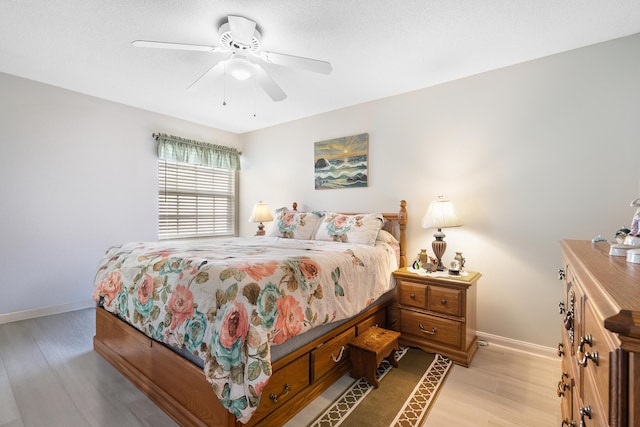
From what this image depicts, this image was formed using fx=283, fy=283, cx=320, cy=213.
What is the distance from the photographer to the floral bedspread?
4.26 feet

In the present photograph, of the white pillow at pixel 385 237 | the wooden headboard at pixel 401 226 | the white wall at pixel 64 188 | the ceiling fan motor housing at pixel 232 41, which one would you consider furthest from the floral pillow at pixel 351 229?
the white wall at pixel 64 188

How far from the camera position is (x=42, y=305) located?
Answer: 10.2 ft

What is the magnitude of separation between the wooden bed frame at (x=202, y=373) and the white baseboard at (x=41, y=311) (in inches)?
54.3

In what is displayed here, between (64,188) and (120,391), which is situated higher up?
Answer: (64,188)

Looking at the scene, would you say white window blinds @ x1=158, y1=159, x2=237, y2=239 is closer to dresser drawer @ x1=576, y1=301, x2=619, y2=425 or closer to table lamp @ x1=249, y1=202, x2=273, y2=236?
table lamp @ x1=249, y1=202, x2=273, y2=236

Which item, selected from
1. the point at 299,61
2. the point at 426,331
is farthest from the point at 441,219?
the point at 299,61

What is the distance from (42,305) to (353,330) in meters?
3.45

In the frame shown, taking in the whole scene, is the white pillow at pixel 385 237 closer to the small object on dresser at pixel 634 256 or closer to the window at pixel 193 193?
the small object on dresser at pixel 634 256

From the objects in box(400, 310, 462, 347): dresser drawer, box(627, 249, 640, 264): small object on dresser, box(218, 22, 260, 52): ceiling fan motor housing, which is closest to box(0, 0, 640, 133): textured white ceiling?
box(218, 22, 260, 52): ceiling fan motor housing

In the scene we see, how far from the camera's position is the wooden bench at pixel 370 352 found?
195cm

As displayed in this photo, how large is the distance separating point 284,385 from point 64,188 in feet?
11.3

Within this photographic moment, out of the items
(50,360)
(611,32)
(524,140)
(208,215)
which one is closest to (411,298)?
(524,140)

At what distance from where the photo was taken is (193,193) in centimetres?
443

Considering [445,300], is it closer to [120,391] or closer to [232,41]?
[120,391]
